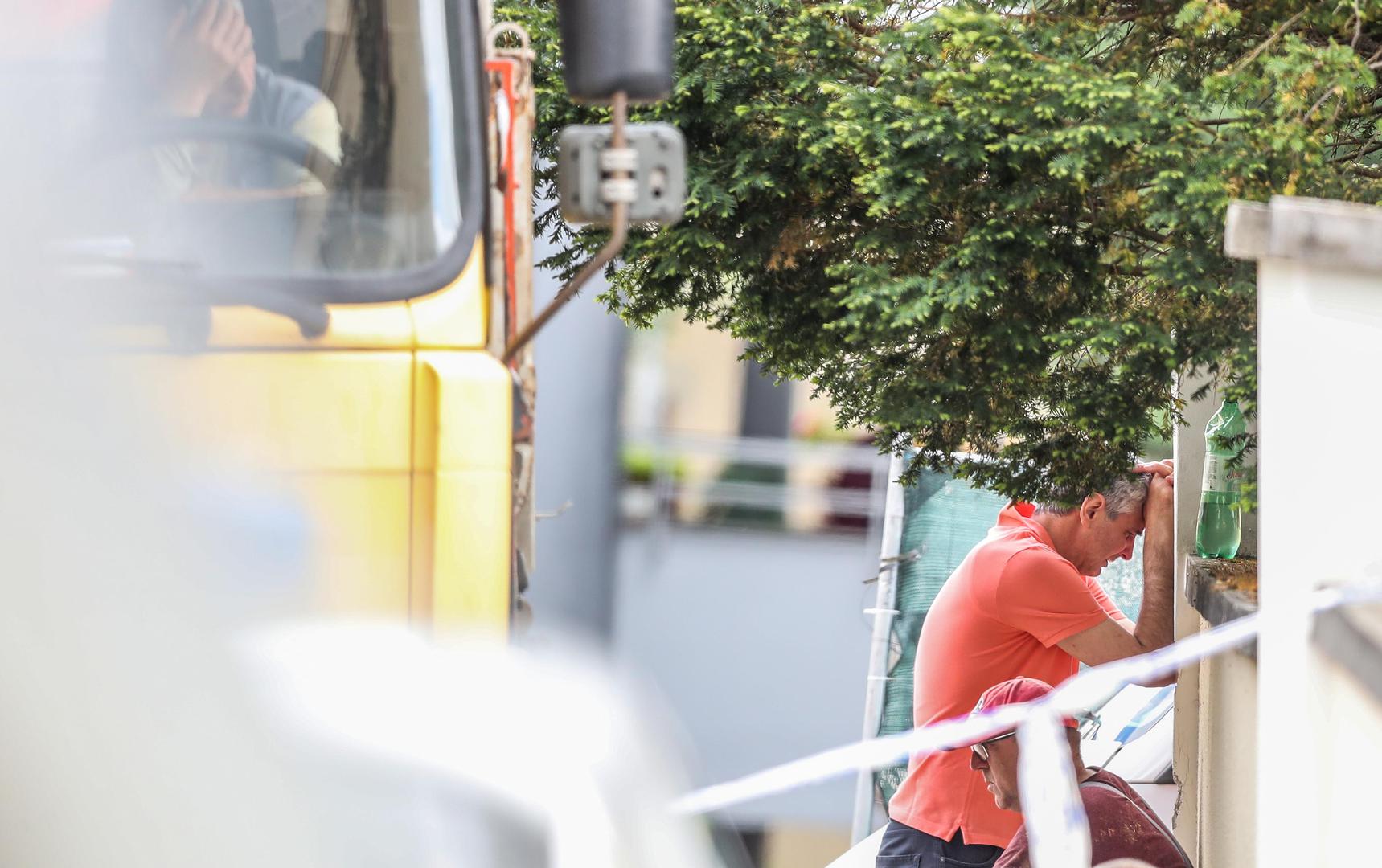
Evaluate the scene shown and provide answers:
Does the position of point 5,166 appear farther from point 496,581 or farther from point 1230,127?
point 1230,127

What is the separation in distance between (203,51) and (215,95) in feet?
0.24

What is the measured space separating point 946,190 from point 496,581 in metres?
1.99

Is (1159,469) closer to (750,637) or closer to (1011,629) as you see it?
(1011,629)

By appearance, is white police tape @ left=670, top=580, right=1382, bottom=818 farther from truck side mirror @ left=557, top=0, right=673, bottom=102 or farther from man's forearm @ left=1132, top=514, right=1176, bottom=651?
man's forearm @ left=1132, top=514, right=1176, bottom=651

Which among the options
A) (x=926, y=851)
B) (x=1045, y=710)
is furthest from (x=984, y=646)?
(x=1045, y=710)

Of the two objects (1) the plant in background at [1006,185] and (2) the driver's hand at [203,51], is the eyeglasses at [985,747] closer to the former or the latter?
(1) the plant in background at [1006,185]

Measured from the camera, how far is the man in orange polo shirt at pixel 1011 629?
422 cm

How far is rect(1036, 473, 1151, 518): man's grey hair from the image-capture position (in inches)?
170

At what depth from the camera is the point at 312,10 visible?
236cm

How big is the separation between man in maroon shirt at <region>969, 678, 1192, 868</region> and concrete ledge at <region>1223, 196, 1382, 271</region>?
1.60 m

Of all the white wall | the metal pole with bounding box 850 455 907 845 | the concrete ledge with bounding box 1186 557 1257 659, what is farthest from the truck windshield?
the white wall

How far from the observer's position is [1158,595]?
430 centimetres

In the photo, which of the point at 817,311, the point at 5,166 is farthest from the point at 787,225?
the point at 5,166

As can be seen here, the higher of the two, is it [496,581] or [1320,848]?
[496,581]
